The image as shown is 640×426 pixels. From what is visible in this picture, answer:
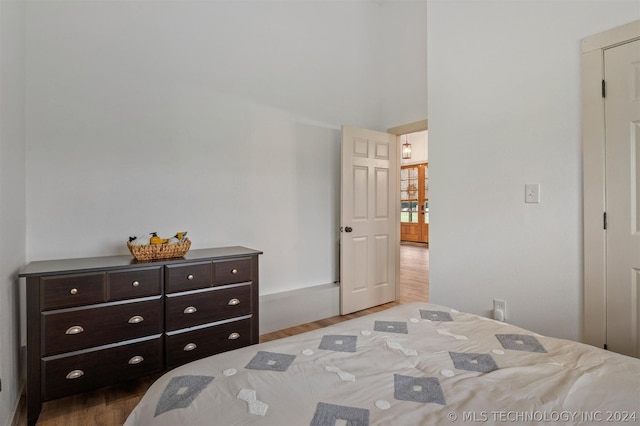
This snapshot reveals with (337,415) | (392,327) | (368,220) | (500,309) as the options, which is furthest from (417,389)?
(368,220)

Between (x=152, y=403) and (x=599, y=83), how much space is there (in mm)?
2587

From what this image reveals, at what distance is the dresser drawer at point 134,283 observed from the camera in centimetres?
202

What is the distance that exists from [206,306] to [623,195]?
8.49 feet

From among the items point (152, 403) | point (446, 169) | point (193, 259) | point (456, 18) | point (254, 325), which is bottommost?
point (254, 325)

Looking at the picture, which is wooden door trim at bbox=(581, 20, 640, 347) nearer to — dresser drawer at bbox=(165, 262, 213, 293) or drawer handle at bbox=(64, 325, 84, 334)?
dresser drawer at bbox=(165, 262, 213, 293)

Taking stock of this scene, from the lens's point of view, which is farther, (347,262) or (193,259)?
(347,262)

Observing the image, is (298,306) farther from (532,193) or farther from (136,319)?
(532,193)

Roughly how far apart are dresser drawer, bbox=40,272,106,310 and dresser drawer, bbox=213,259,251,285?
27.0 inches

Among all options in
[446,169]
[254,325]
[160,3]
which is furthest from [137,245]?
[446,169]

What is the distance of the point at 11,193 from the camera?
1.85 m

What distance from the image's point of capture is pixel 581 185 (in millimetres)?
1957

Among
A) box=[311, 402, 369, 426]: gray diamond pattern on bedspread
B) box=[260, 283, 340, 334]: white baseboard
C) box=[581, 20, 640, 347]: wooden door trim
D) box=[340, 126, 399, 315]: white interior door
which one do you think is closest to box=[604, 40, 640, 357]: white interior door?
box=[581, 20, 640, 347]: wooden door trim

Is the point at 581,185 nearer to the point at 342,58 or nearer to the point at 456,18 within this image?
the point at 456,18

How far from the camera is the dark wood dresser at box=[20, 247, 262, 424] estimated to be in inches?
72.2
